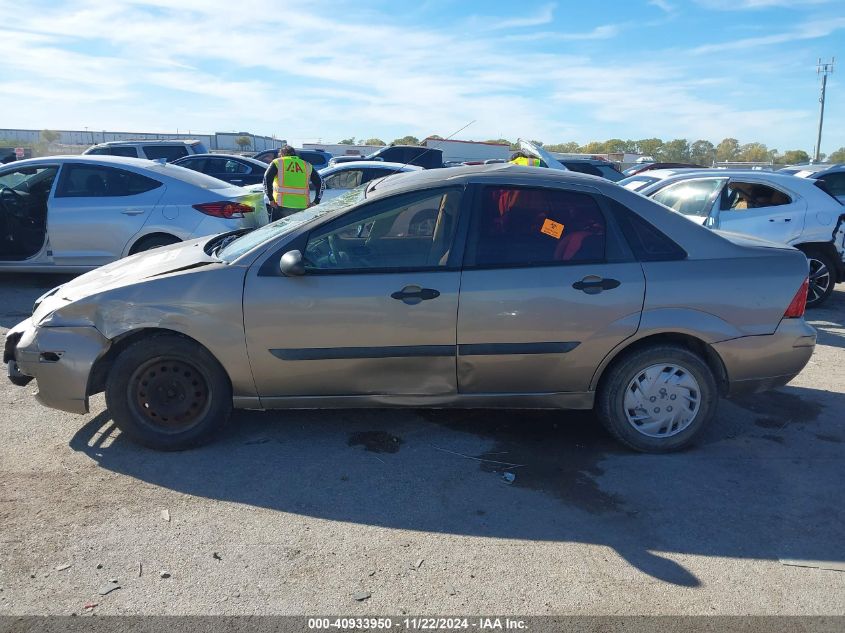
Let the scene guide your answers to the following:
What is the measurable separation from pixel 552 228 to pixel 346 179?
8890 mm

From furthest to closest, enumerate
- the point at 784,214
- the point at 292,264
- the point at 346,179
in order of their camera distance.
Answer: the point at 346,179, the point at 784,214, the point at 292,264

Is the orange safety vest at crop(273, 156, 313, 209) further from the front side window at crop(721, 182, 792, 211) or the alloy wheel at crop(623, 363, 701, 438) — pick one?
the alloy wheel at crop(623, 363, 701, 438)

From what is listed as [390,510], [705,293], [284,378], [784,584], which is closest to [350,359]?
[284,378]

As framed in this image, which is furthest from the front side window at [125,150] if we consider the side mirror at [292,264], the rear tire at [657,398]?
the rear tire at [657,398]

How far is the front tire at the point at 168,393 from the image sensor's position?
3.97 meters

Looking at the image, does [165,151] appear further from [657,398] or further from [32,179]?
[657,398]

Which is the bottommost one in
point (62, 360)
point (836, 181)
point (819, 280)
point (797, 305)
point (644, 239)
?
point (62, 360)

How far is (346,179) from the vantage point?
12.5 meters

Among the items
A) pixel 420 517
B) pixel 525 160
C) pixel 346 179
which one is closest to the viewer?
pixel 420 517

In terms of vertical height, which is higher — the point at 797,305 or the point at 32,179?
the point at 32,179

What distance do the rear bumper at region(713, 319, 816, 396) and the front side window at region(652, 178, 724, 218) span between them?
13.9 ft

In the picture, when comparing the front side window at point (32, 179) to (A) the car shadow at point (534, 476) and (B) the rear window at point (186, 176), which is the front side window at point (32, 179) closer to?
(B) the rear window at point (186, 176)

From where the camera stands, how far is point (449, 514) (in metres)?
3.46

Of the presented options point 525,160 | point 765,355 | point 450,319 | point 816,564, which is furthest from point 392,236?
point 525,160
